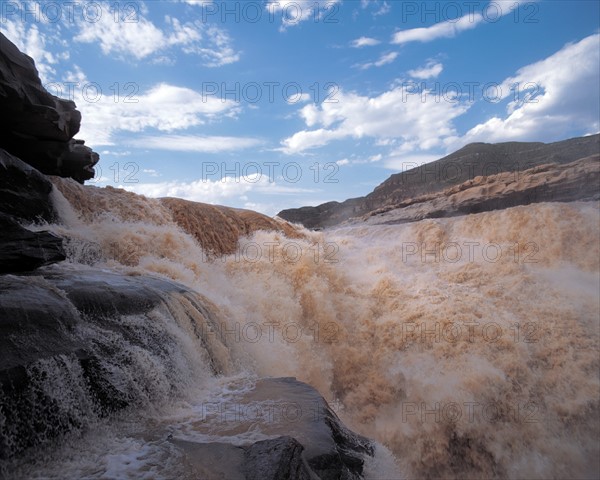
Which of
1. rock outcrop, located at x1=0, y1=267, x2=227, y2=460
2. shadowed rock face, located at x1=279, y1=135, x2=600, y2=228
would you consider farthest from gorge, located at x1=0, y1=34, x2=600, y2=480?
shadowed rock face, located at x1=279, y1=135, x2=600, y2=228

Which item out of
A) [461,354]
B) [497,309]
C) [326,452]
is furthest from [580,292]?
[326,452]

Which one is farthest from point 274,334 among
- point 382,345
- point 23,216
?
point 23,216

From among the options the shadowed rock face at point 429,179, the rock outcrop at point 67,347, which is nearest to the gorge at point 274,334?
the rock outcrop at point 67,347

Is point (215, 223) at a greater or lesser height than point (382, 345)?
greater

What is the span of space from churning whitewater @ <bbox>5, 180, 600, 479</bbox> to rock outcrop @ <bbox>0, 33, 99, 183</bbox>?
0.68 m

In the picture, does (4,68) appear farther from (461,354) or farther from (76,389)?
(461,354)

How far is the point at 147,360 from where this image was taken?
3.77 meters

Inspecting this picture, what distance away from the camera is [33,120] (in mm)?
6793

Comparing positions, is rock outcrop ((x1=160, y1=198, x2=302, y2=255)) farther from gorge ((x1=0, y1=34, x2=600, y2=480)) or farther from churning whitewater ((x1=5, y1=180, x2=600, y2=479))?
churning whitewater ((x1=5, y1=180, x2=600, y2=479))

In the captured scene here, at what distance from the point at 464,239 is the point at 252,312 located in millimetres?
7657

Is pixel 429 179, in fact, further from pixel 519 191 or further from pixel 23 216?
pixel 23 216

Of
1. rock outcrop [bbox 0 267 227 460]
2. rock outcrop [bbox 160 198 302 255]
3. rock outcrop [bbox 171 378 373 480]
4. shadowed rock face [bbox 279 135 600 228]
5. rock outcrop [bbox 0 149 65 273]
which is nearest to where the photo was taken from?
rock outcrop [bbox 171 378 373 480]

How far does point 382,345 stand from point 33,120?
7.41 meters

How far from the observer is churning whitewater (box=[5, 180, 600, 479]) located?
12.1ft
